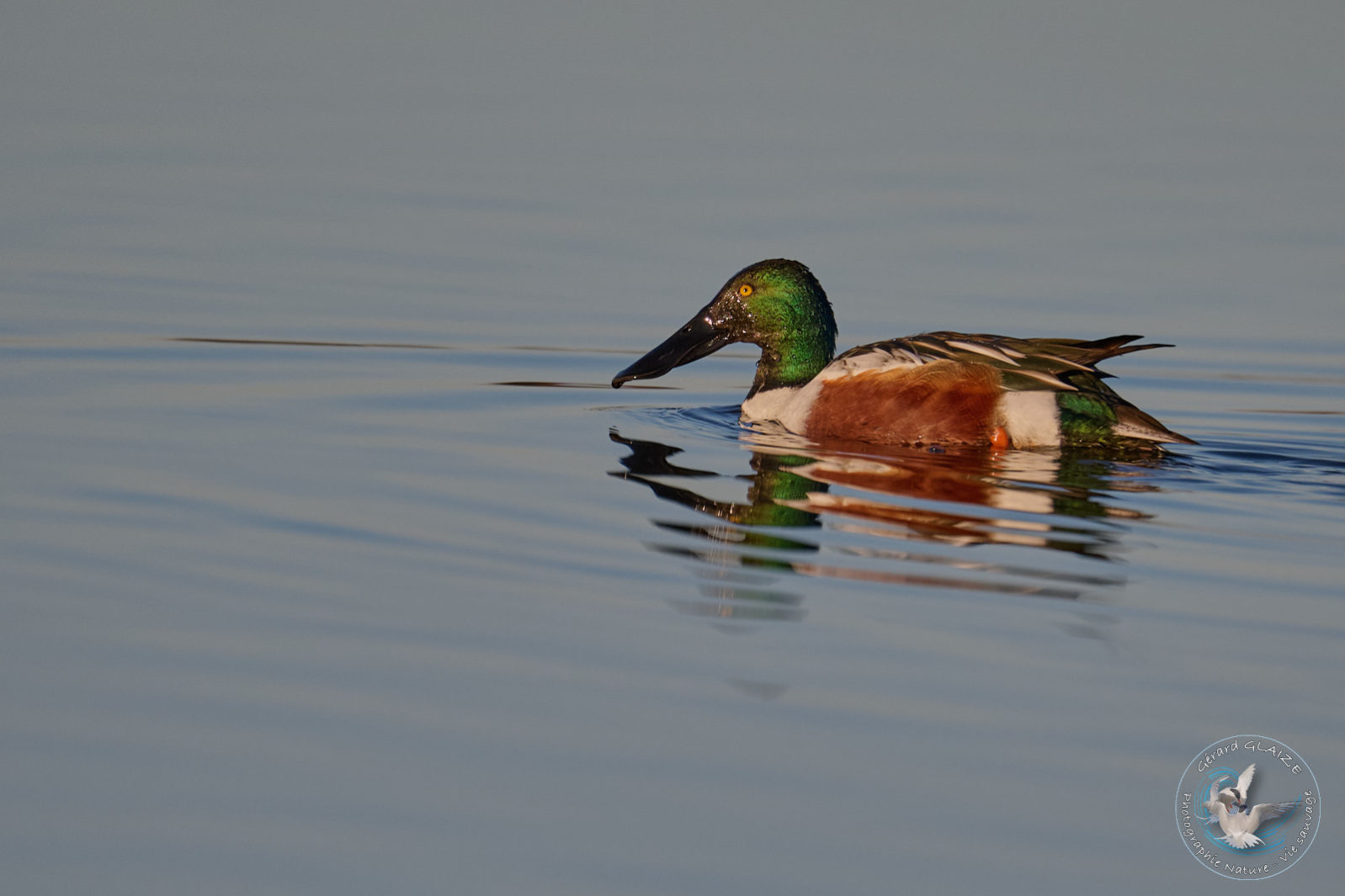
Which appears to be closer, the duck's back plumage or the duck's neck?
the duck's back plumage

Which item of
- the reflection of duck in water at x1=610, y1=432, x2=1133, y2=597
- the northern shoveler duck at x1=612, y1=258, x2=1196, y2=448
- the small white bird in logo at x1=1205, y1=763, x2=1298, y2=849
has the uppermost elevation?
the northern shoveler duck at x1=612, y1=258, x2=1196, y2=448

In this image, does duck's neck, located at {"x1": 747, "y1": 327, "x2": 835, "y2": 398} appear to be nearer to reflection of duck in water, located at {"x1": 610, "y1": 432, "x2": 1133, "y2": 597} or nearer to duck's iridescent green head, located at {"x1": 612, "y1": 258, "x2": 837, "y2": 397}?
duck's iridescent green head, located at {"x1": 612, "y1": 258, "x2": 837, "y2": 397}

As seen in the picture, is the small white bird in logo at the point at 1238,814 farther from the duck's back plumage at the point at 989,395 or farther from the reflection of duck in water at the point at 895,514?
the duck's back plumage at the point at 989,395

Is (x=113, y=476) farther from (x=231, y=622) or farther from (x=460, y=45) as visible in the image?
(x=460, y=45)

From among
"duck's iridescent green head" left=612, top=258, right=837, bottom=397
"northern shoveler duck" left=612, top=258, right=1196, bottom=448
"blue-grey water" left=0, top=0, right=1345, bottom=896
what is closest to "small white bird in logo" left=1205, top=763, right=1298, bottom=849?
"blue-grey water" left=0, top=0, right=1345, bottom=896

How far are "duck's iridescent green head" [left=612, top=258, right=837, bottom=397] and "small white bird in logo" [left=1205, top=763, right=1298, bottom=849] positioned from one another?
5091mm

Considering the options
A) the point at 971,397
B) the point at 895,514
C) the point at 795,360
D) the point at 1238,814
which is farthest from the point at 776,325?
the point at 1238,814

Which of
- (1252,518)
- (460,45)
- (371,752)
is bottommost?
(371,752)

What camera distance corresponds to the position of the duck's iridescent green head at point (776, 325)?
9.06 metres

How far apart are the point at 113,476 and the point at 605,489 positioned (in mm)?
1851

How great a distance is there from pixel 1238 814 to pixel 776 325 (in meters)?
5.37

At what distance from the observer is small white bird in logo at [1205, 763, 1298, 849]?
3.97 meters

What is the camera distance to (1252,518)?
6.60 metres

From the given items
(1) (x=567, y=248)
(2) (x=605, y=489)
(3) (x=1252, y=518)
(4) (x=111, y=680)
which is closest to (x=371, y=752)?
(4) (x=111, y=680)
